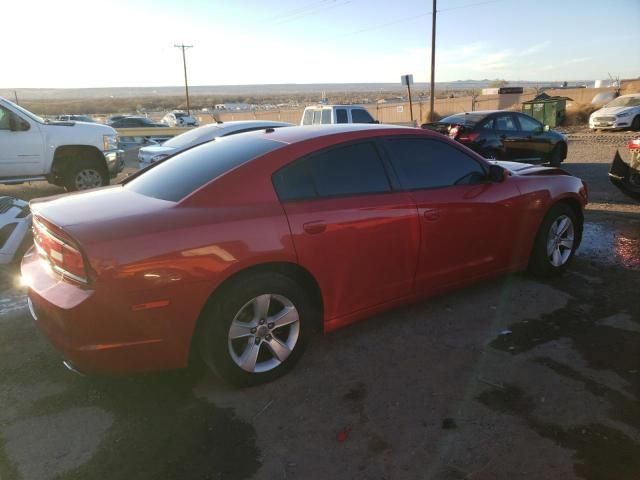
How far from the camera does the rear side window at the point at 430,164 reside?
3.70 m

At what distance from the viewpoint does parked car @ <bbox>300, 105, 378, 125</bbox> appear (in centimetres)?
1342

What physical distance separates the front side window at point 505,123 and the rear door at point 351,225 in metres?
8.94

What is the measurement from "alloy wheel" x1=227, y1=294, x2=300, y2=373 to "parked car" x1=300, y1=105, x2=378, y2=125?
425 inches

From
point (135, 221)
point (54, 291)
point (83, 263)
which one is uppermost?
point (135, 221)

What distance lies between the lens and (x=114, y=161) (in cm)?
995

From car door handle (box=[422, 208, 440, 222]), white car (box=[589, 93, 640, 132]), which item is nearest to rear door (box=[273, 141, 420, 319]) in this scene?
car door handle (box=[422, 208, 440, 222])

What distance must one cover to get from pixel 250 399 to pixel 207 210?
1183 mm

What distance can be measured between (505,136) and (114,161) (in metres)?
8.67

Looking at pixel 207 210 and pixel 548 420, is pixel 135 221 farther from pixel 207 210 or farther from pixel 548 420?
pixel 548 420

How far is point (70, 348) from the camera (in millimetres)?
2635

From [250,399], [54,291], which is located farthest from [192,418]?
[54,291]

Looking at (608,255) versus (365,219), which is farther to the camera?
(608,255)

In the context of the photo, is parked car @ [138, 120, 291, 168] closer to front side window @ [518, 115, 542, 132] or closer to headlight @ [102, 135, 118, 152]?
headlight @ [102, 135, 118, 152]

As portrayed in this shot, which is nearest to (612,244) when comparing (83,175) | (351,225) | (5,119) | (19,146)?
(351,225)
